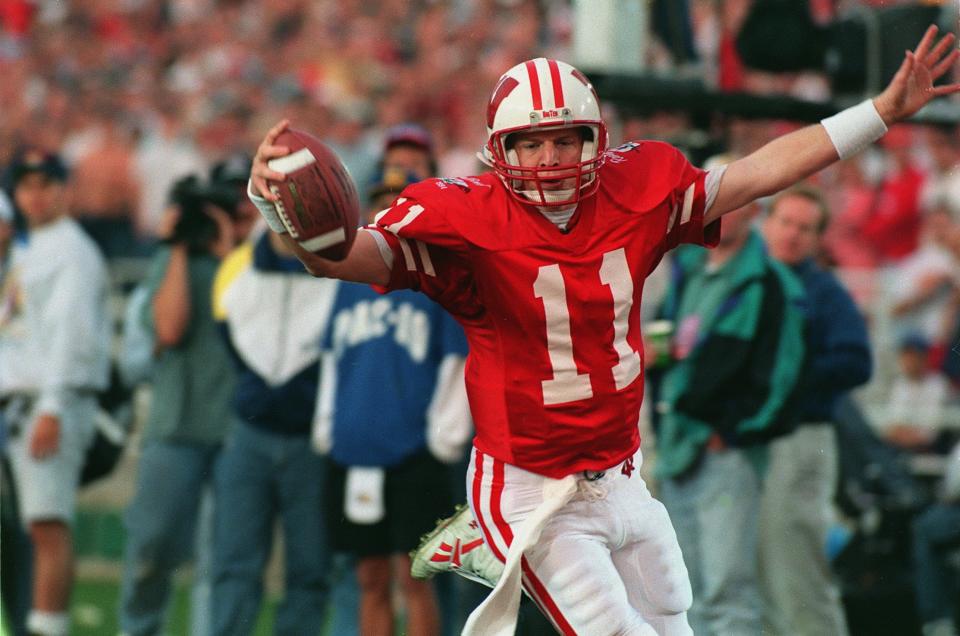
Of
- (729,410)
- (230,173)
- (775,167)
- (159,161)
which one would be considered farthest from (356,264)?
(159,161)

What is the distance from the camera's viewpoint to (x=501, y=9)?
12.0 m

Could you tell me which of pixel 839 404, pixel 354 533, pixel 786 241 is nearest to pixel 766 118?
pixel 786 241

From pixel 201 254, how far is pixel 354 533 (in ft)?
5.57

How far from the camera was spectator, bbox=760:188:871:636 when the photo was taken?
622 cm

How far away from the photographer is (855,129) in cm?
416

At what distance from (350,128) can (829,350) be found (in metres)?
5.04

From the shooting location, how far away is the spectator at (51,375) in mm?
7020

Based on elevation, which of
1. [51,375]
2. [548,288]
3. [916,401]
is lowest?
[916,401]

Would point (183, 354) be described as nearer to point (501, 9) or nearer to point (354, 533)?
point (354, 533)

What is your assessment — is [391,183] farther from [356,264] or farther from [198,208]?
[356,264]

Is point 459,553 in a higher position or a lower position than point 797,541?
higher

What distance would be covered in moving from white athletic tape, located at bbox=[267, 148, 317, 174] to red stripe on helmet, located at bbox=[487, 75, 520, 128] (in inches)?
25.2

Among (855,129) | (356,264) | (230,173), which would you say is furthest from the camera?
(230,173)

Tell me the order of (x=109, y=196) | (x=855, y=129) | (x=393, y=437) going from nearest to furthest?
1. (x=855, y=129)
2. (x=393, y=437)
3. (x=109, y=196)
